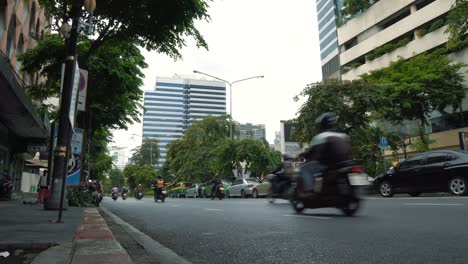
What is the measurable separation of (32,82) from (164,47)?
16281 mm

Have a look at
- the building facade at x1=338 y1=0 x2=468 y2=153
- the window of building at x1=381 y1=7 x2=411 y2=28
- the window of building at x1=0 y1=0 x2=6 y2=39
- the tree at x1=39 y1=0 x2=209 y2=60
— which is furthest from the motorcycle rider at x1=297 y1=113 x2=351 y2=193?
the window of building at x1=381 y1=7 x2=411 y2=28

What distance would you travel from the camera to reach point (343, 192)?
21.4 feet

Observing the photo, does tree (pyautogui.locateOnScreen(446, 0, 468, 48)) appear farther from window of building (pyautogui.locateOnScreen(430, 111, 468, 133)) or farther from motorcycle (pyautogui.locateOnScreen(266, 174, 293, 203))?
window of building (pyautogui.locateOnScreen(430, 111, 468, 133))

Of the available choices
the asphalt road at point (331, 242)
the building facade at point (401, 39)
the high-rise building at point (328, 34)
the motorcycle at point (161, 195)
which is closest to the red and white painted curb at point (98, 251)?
the asphalt road at point (331, 242)

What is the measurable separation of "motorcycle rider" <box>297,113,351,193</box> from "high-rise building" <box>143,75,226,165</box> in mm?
126852

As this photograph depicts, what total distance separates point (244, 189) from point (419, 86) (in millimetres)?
13322

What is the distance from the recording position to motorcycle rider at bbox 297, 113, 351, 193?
6.39 metres

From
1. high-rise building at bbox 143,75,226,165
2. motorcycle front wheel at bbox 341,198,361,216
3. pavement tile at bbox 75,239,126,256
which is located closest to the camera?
pavement tile at bbox 75,239,126,256

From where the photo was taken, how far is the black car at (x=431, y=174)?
485 inches

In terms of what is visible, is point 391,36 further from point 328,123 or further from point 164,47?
point 328,123

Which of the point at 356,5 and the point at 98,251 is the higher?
the point at 356,5

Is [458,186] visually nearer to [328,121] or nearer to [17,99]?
[328,121]

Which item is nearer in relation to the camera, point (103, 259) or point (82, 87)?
point (103, 259)

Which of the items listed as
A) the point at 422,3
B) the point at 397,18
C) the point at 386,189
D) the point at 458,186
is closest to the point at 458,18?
the point at 458,186
